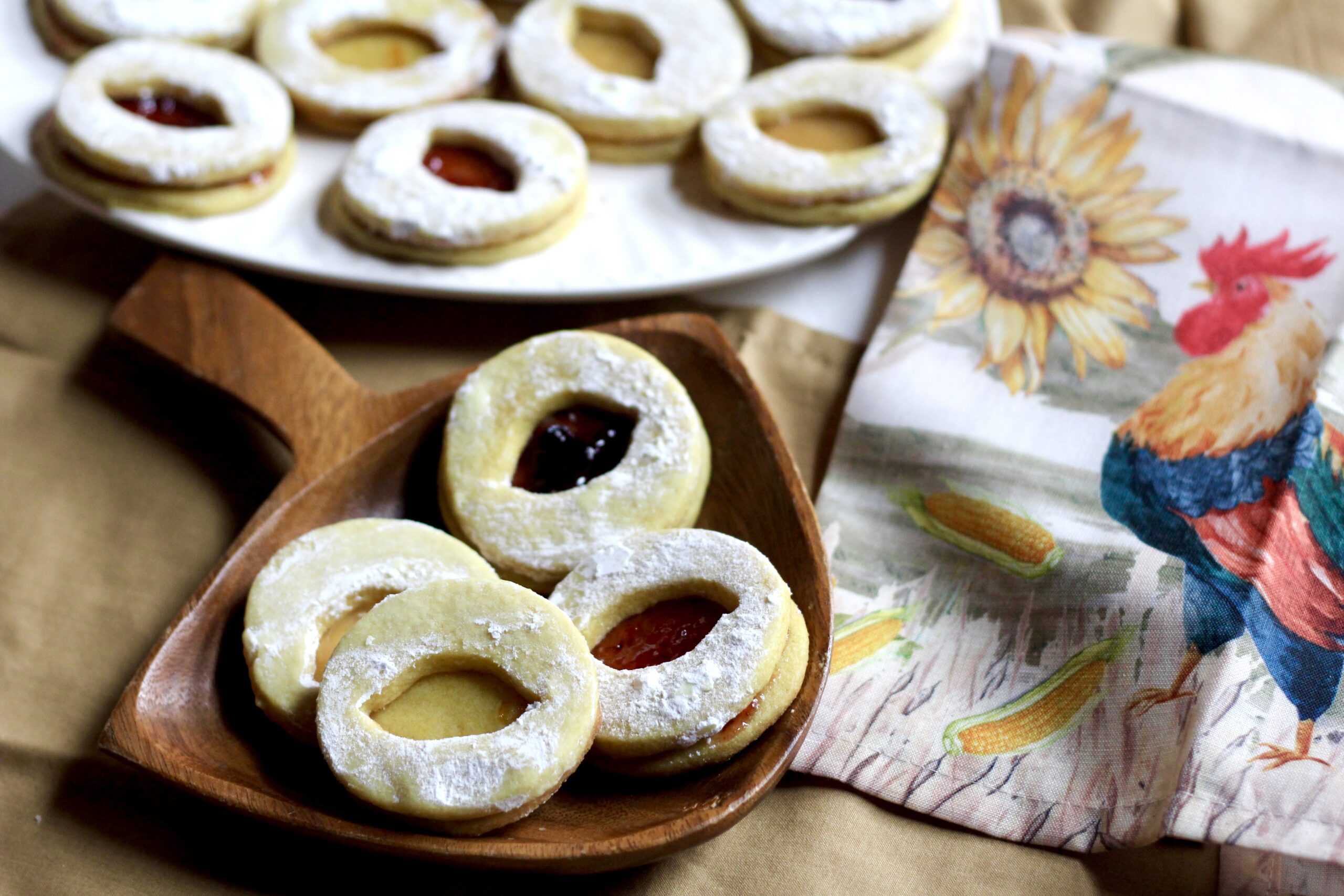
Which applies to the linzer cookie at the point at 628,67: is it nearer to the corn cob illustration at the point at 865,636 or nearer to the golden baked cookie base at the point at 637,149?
the golden baked cookie base at the point at 637,149

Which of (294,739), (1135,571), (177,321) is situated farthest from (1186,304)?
(177,321)

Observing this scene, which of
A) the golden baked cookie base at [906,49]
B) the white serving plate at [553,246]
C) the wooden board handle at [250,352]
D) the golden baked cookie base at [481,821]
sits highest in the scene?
the golden baked cookie base at [906,49]

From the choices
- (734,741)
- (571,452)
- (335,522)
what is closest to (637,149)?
(571,452)

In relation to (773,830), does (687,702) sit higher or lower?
higher

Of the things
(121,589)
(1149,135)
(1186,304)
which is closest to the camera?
(121,589)

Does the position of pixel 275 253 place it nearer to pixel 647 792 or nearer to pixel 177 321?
pixel 177 321

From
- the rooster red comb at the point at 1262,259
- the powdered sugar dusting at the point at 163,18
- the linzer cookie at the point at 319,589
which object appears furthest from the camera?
the powdered sugar dusting at the point at 163,18

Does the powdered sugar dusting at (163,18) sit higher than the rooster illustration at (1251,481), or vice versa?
the powdered sugar dusting at (163,18)

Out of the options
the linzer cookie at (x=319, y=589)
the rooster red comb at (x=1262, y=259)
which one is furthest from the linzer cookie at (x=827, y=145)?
the linzer cookie at (x=319, y=589)
